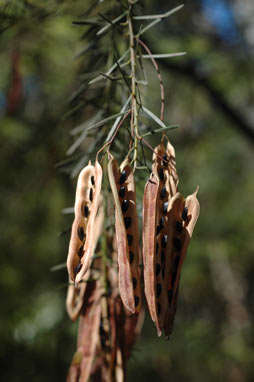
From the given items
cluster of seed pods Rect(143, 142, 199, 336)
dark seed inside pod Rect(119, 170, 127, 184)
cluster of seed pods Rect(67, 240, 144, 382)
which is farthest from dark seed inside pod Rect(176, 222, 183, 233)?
cluster of seed pods Rect(67, 240, 144, 382)

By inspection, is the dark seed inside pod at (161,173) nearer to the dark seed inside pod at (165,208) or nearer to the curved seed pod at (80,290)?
the dark seed inside pod at (165,208)

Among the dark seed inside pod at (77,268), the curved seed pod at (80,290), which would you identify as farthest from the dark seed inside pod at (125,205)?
the curved seed pod at (80,290)

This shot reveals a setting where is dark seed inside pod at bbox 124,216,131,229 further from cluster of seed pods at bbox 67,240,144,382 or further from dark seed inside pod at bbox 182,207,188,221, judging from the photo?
cluster of seed pods at bbox 67,240,144,382

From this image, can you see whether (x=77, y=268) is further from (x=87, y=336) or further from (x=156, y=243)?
(x=87, y=336)

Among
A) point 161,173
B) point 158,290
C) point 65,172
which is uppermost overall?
point 161,173

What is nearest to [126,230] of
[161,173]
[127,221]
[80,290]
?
[127,221]

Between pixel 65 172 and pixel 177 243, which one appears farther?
pixel 65 172
